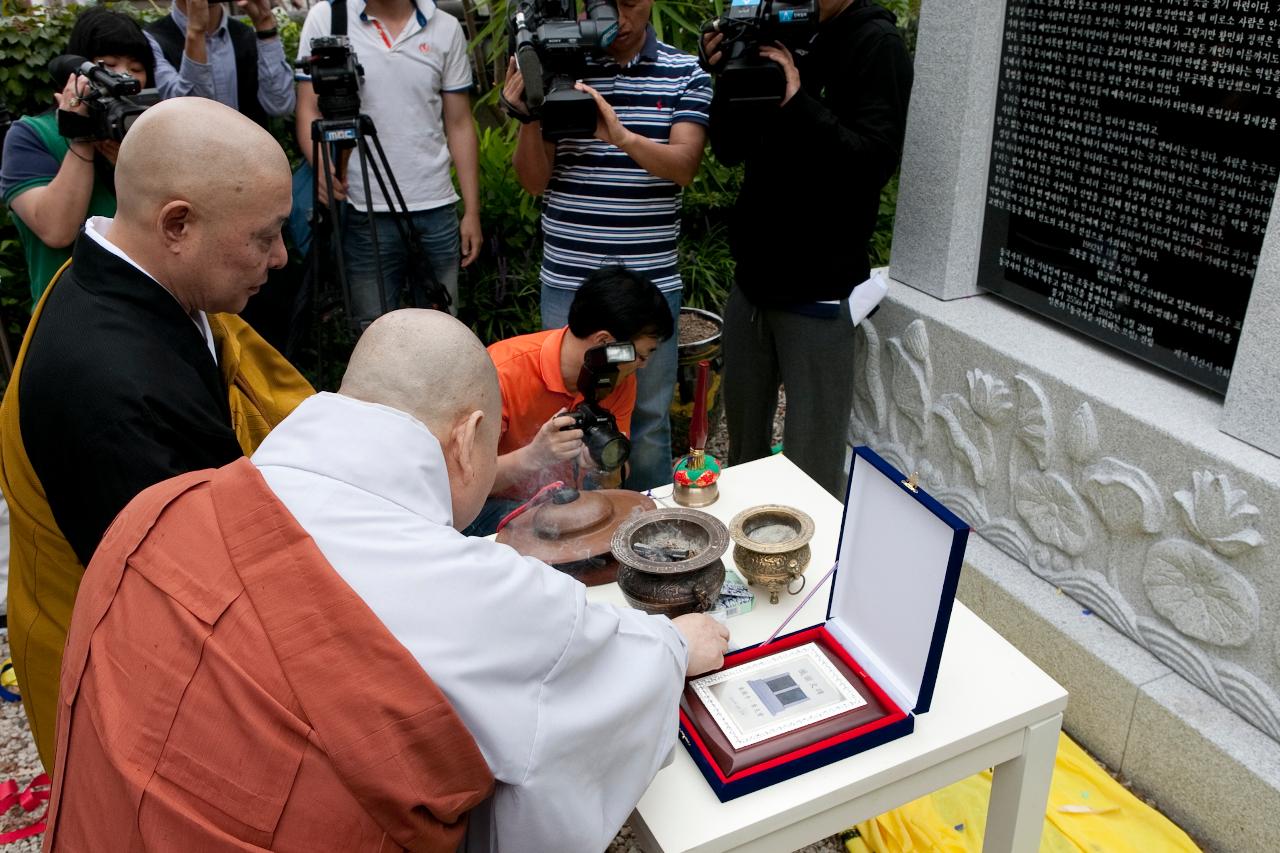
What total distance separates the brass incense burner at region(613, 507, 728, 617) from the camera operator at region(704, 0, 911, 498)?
51.9 inches

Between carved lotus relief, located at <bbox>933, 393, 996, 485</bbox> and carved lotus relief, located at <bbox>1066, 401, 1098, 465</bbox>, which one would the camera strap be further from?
carved lotus relief, located at <bbox>1066, 401, 1098, 465</bbox>

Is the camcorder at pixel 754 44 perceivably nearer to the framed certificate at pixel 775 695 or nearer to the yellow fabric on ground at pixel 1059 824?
the framed certificate at pixel 775 695

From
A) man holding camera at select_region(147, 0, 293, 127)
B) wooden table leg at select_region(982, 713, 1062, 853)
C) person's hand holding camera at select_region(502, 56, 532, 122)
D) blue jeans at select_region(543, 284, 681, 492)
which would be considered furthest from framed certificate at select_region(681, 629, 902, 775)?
man holding camera at select_region(147, 0, 293, 127)

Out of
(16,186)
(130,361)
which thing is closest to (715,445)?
(16,186)

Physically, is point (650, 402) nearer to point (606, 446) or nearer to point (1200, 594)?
point (606, 446)

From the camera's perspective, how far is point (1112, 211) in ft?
9.16

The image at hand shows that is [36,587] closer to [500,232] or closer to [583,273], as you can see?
[583,273]

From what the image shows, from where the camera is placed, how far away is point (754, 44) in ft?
9.24

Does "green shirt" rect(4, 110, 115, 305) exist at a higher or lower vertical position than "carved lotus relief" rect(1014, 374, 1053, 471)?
higher

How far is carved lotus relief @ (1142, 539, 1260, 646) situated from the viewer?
2371mm

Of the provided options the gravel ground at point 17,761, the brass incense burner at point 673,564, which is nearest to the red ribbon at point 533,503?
the brass incense burner at point 673,564

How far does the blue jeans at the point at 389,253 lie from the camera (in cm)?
366

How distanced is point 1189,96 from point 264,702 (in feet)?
8.30

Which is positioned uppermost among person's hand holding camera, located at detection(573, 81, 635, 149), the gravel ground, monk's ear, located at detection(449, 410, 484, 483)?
person's hand holding camera, located at detection(573, 81, 635, 149)
